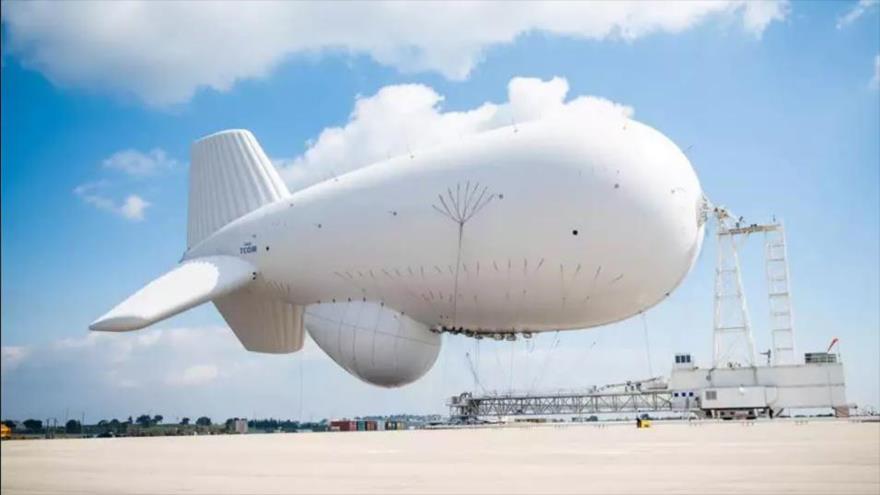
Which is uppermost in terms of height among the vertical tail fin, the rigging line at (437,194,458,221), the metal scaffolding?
the vertical tail fin

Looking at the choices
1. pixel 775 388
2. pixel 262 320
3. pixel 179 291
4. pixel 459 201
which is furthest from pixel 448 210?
pixel 775 388

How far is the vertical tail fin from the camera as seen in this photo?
119 feet

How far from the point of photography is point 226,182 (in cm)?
3697

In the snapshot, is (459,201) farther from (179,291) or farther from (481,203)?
(179,291)

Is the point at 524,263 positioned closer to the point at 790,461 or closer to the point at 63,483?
the point at 790,461

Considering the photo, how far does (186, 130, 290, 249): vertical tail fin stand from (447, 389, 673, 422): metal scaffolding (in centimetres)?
3091

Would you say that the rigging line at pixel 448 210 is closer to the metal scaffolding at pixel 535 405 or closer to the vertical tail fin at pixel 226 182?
the vertical tail fin at pixel 226 182

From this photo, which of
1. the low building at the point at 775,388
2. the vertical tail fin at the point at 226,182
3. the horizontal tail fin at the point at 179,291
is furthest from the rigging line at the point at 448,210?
the low building at the point at 775,388

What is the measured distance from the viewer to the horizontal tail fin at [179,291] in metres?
28.8

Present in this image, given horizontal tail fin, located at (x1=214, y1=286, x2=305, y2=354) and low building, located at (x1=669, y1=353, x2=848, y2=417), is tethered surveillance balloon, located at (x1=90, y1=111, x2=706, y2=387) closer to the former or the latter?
horizontal tail fin, located at (x1=214, y1=286, x2=305, y2=354)

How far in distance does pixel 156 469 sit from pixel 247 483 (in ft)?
13.2

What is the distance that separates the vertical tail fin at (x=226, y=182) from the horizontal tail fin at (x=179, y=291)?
2.92 m

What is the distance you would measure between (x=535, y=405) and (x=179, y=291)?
39.9 m

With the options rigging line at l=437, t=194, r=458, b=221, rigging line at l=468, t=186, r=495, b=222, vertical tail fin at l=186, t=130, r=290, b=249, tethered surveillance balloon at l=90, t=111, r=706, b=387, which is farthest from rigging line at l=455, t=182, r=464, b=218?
vertical tail fin at l=186, t=130, r=290, b=249
